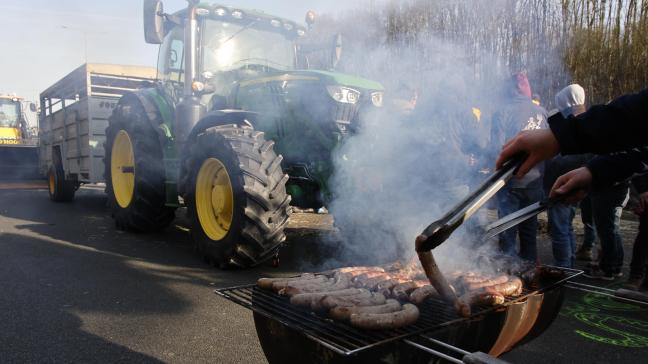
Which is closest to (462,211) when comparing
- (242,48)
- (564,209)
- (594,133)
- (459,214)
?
(459,214)

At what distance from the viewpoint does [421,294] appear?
7.41 feet

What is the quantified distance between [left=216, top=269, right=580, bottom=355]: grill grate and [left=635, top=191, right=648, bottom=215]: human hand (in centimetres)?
201

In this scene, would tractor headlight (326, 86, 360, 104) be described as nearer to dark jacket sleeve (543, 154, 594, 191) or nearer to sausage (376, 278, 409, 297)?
dark jacket sleeve (543, 154, 594, 191)

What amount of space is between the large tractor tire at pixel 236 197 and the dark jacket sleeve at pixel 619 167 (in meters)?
2.72

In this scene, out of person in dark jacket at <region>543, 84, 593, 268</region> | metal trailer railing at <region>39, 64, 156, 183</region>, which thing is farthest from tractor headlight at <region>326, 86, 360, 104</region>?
metal trailer railing at <region>39, 64, 156, 183</region>

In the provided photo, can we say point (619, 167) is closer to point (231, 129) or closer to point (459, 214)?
point (459, 214)

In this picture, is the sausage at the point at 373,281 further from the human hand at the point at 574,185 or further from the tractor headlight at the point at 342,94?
the tractor headlight at the point at 342,94

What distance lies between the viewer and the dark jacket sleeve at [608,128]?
154 centimetres

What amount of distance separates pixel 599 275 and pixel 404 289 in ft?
10.6

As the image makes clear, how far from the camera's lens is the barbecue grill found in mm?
1782

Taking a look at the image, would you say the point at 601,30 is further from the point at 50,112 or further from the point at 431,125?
the point at 50,112

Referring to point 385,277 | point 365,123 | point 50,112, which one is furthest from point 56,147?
point 385,277

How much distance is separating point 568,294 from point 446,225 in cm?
326

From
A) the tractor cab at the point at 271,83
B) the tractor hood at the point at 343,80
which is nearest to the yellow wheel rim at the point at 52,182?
the tractor cab at the point at 271,83
